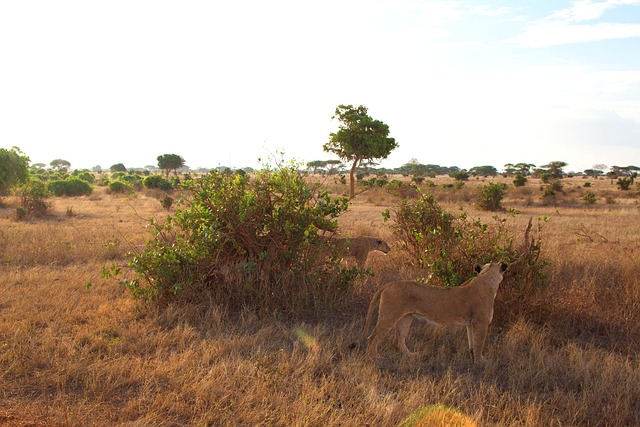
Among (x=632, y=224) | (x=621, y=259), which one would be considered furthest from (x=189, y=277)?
(x=632, y=224)

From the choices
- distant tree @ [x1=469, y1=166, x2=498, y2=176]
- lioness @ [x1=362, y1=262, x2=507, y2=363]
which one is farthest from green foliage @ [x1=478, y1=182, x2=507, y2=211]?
distant tree @ [x1=469, y1=166, x2=498, y2=176]

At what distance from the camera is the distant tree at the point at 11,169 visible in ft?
88.4

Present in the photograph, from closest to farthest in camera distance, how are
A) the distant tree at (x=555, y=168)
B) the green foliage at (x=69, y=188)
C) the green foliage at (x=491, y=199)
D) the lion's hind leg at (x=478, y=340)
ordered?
the lion's hind leg at (x=478, y=340), the green foliage at (x=491, y=199), the green foliage at (x=69, y=188), the distant tree at (x=555, y=168)

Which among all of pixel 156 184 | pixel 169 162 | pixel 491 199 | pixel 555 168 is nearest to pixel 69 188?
pixel 156 184

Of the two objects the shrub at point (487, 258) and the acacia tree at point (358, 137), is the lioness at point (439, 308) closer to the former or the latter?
the shrub at point (487, 258)

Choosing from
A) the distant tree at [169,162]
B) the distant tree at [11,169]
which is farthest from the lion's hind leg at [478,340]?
the distant tree at [169,162]

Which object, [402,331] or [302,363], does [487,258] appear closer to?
[402,331]

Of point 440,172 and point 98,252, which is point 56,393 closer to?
point 98,252

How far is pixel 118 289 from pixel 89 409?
13.4ft

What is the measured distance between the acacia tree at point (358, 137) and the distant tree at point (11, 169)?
21.3 metres

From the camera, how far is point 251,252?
275 inches

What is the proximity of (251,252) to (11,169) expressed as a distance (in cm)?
2710

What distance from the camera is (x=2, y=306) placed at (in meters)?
6.66

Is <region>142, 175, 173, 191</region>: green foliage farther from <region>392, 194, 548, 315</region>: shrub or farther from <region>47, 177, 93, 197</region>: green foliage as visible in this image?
<region>392, 194, 548, 315</region>: shrub
